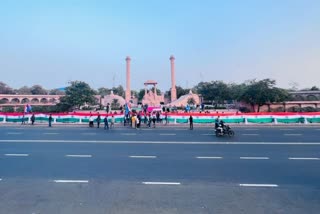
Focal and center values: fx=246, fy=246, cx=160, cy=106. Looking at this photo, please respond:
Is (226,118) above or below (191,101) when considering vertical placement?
below

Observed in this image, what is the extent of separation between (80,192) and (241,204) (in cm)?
374

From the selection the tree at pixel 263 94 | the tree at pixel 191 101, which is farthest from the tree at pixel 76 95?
the tree at pixel 263 94

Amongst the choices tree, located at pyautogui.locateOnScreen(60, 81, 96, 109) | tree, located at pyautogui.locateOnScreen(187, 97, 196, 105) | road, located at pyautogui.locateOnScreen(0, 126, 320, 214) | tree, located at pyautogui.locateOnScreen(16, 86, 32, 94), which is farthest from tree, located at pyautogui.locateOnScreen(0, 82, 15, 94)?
road, located at pyautogui.locateOnScreen(0, 126, 320, 214)

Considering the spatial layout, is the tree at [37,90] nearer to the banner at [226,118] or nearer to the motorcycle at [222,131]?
the banner at [226,118]

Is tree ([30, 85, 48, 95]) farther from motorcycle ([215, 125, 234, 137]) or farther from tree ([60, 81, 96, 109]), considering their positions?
motorcycle ([215, 125, 234, 137])

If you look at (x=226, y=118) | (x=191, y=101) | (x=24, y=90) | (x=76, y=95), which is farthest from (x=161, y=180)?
(x=24, y=90)

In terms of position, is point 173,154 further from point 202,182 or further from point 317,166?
point 317,166

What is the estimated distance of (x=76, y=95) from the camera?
53094 mm

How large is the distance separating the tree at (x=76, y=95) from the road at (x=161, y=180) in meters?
42.8

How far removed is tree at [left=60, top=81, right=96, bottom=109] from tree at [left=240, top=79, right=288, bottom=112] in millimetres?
33721

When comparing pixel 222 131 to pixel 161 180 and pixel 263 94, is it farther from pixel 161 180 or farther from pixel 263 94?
pixel 263 94

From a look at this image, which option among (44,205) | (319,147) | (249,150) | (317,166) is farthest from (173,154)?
(319,147)

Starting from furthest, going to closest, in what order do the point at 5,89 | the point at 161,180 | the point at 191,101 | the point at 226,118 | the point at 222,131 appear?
the point at 5,89, the point at 191,101, the point at 226,118, the point at 222,131, the point at 161,180

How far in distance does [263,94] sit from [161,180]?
43.6 m
